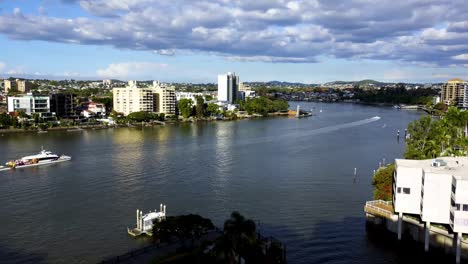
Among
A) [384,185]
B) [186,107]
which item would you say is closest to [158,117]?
[186,107]

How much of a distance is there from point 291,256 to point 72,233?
6965 millimetres

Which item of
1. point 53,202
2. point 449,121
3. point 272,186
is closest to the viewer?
point 53,202

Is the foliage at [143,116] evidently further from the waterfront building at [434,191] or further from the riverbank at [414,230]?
the waterfront building at [434,191]

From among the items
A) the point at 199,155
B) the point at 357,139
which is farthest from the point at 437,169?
the point at 357,139

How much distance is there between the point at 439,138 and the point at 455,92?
73.6m

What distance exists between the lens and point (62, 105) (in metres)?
50.2

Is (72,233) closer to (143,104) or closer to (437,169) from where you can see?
(437,169)

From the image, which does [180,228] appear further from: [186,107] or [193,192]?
[186,107]

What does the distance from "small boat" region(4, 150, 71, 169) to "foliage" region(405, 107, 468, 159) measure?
19799mm

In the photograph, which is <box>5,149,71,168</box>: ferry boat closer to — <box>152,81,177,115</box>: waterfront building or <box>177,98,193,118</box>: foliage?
<box>177,98,193,118</box>: foliage

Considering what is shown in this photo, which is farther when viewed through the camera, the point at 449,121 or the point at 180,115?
the point at 180,115

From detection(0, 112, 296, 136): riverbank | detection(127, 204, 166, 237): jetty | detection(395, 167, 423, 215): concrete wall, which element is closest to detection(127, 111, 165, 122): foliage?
detection(0, 112, 296, 136): riverbank

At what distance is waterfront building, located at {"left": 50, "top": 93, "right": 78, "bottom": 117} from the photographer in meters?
49.7

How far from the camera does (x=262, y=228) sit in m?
15.0
